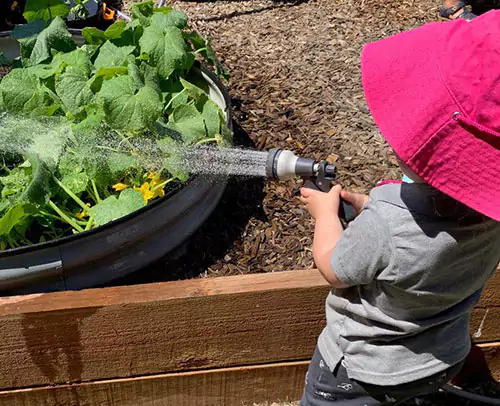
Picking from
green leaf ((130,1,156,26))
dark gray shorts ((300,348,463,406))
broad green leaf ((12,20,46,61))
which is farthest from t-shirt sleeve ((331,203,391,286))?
broad green leaf ((12,20,46,61))

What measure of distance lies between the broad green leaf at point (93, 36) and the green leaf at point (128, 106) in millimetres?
477

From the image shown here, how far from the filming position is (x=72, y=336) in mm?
1674

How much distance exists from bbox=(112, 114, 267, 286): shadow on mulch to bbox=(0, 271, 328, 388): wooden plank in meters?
0.35

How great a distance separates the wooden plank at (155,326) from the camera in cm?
163

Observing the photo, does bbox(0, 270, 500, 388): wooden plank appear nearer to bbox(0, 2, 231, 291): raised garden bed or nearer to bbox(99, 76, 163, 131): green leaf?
bbox(0, 2, 231, 291): raised garden bed

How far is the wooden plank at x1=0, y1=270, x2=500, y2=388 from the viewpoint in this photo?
5.36ft

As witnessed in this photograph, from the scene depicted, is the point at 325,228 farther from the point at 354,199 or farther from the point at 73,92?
the point at 73,92

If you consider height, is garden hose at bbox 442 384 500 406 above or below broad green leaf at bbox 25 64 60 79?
below

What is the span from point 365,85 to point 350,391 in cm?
73

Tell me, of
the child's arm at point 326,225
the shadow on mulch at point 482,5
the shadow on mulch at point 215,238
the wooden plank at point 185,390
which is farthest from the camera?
the shadow on mulch at point 482,5

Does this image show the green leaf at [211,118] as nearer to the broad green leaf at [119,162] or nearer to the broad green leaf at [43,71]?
the broad green leaf at [119,162]

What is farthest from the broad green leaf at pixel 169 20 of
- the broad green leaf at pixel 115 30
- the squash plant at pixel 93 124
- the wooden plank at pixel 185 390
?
the wooden plank at pixel 185 390

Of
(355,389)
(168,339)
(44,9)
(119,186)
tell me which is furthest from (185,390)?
(44,9)

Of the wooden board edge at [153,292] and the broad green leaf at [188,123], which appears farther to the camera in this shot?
the broad green leaf at [188,123]
